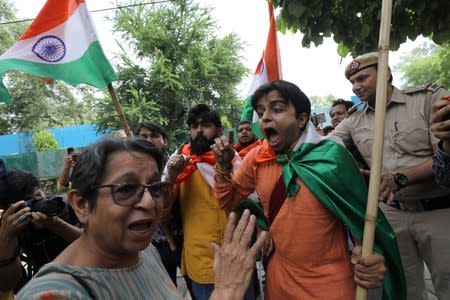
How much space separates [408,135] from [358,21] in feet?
4.11

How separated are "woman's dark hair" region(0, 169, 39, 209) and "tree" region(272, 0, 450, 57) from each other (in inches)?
85.6

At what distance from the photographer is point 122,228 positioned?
45.8 inches

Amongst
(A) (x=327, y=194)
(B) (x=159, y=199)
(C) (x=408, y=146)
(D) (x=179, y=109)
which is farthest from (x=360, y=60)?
(D) (x=179, y=109)

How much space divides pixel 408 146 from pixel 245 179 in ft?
3.45

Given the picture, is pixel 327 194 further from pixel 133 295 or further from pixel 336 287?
pixel 133 295

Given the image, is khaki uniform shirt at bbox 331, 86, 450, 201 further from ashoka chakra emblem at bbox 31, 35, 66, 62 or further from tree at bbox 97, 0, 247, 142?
tree at bbox 97, 0, 247, 142

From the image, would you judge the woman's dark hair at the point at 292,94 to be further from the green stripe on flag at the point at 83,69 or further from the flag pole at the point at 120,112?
the green stripe on flag at the point at 83,69

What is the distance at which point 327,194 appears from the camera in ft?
5.75

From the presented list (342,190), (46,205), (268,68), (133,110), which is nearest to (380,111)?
(342,190)

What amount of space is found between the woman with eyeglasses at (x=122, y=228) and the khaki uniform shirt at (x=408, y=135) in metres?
1.42

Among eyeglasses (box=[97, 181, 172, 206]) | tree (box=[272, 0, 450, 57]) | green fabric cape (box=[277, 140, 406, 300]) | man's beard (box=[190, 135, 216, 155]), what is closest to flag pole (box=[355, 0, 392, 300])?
green fabric cape (box=[277, 140, 406, 300])

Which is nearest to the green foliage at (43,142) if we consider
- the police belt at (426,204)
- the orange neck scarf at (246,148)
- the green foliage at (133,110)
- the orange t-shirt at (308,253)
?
the green foliage at (133,110)

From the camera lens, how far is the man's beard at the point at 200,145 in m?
2.66

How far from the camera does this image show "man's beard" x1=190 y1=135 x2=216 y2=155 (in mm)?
2664
